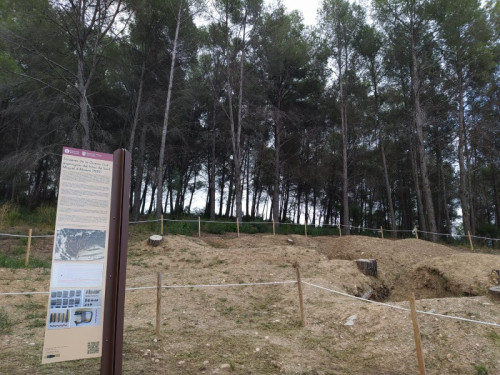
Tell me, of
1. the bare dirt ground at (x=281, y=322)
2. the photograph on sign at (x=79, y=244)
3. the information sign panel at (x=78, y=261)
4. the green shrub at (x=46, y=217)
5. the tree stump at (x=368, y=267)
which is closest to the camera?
the information sign panel at (x=78, y=261)

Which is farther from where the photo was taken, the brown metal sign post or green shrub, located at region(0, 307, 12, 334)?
green shrub, located at region(0, 307, 12, 334)

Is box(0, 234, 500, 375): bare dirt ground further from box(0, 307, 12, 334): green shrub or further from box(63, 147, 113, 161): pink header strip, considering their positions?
box(63, 147, 113, 161): pink header strip

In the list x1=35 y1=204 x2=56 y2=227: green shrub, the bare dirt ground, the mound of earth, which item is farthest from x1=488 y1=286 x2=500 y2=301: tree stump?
x1=35 y1=204 x2=56 y2=227: green shrub

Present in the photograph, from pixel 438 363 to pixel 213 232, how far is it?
13260mm

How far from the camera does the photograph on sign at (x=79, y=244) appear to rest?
2728 mm

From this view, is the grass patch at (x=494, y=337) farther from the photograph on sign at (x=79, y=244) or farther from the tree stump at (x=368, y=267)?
the tree stump at (x=368, y=267)

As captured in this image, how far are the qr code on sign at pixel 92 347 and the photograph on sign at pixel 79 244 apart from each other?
0.68m

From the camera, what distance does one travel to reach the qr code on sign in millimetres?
A: 2678

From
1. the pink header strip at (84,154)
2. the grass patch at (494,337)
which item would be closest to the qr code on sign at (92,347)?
the pink header strip at (84,154)

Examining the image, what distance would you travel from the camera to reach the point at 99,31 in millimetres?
14992

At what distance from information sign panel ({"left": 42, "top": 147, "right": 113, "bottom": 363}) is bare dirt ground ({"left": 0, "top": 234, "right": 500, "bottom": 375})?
113cm

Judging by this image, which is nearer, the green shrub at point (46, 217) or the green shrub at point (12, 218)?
the green shrub at point (12, 218)

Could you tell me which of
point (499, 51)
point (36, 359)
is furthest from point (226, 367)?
point (499, 51)

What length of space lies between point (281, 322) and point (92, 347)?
12.1 ft
